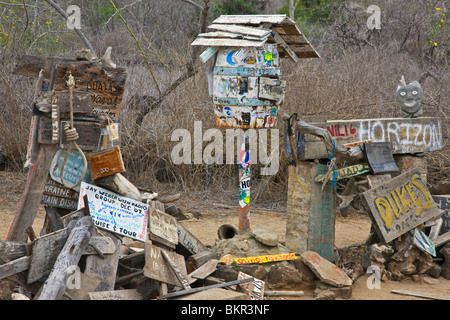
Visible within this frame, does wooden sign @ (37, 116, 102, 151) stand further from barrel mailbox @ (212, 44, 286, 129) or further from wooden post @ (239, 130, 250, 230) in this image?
wooden post @ (239, 130, 250, 230)

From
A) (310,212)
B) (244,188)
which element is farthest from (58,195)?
(310,212)

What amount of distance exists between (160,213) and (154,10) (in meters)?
14.7

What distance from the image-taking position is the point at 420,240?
212 inches

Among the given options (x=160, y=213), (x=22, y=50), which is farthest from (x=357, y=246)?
(x=22, y=50)

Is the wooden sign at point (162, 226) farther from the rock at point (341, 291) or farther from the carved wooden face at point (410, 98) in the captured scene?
the carved wooden face at point (410, 98)

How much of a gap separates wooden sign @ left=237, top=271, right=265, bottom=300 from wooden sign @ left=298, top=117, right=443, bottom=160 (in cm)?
148

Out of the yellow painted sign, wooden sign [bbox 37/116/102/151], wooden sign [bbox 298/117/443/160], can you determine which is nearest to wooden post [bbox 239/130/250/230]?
the yellow painted sign

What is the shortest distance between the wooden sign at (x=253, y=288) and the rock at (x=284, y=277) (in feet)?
0.82

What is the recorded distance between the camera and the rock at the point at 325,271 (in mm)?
4820

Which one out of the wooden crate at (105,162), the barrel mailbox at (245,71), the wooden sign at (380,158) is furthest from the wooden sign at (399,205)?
the wooden crate at (105,162)

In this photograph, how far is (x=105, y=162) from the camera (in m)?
4.61

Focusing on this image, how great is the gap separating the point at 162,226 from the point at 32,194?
1.12 metres

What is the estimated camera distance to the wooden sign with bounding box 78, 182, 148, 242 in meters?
4.47

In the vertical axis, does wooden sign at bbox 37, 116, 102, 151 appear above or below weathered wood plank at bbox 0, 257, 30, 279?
above
